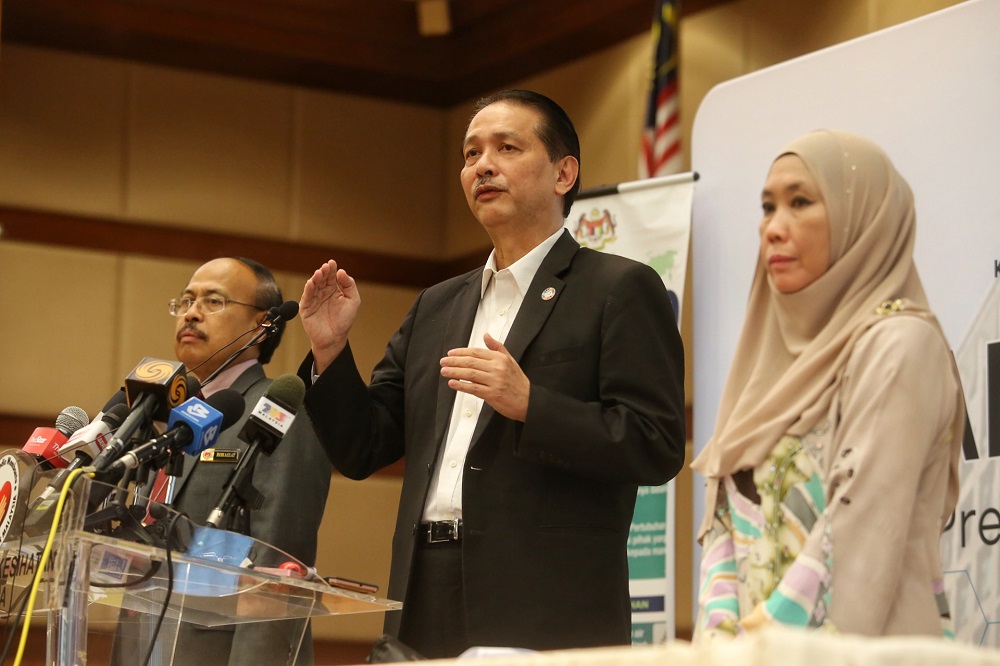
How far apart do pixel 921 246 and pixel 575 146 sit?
3.44 feet

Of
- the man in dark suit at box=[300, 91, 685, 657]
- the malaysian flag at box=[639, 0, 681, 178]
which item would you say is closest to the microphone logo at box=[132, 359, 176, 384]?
the man in dark suit at box=[300, 91, 685, 657]

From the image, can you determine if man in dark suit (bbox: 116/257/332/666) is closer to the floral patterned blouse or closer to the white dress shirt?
the white dress shirt

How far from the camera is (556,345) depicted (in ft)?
7.83

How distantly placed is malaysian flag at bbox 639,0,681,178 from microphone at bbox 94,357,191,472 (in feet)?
9.91

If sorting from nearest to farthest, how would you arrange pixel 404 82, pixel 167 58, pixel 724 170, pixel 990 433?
pixel 990 433 → pixel 724 170 → pixel 167 58 → pixel 404 82

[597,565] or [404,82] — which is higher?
[404,82]

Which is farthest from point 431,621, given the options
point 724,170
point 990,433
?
point 724,170

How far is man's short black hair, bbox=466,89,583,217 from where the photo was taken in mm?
2627

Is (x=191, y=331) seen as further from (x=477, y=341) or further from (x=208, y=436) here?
(x=208, y=436)

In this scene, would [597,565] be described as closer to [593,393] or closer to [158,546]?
[593,393]

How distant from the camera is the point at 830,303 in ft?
6.28

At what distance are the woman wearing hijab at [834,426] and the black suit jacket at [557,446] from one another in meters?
0.28

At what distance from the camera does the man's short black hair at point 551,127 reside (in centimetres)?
263

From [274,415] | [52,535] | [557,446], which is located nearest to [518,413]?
[557,446]
